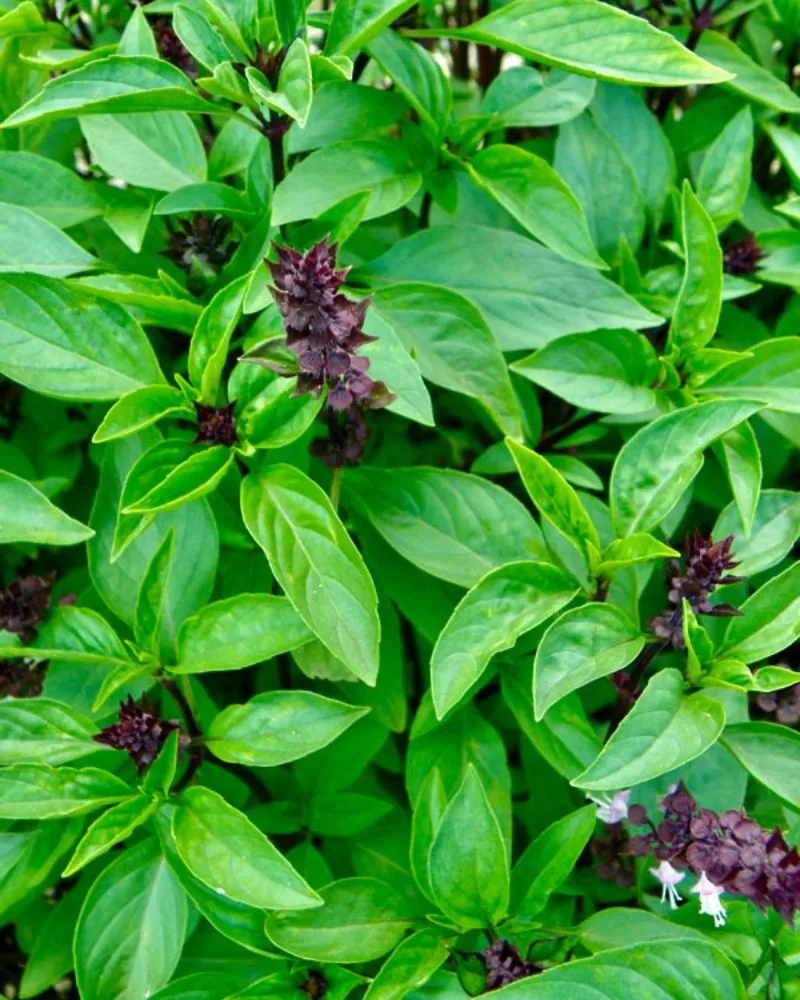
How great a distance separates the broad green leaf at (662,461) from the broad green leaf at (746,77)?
0.53m

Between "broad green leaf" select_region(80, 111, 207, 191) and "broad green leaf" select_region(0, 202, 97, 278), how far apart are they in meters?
0.09

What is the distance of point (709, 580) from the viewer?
93 centimetres

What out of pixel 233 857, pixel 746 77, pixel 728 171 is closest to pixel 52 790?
pixel 233 857

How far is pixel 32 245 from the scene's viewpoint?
1.06 meters

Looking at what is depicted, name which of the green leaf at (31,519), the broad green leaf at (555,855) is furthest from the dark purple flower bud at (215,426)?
the broad green leaf at (555,855)

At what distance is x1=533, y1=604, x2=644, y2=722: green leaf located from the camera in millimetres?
872

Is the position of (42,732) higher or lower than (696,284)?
lower

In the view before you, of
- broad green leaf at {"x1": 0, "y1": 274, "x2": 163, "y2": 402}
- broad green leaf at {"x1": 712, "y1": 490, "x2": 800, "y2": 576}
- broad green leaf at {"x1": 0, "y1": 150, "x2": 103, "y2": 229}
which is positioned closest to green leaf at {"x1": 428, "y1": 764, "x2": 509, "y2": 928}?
broad green leaf at {"x1": 712, "y1": 490, "x2": 800, "y2": 576}

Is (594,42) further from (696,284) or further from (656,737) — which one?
(656,737)

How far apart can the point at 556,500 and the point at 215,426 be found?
12.1 inches

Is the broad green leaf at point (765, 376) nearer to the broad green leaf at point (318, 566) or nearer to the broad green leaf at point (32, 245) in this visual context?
the broad green leaf at point (318, 566)

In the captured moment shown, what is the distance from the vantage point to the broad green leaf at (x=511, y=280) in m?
1.10

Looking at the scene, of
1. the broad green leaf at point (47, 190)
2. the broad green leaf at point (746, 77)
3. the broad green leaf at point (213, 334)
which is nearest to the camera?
the broad green leaf at point (213, 334)

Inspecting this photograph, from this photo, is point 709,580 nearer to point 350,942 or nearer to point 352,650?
point 352,650
